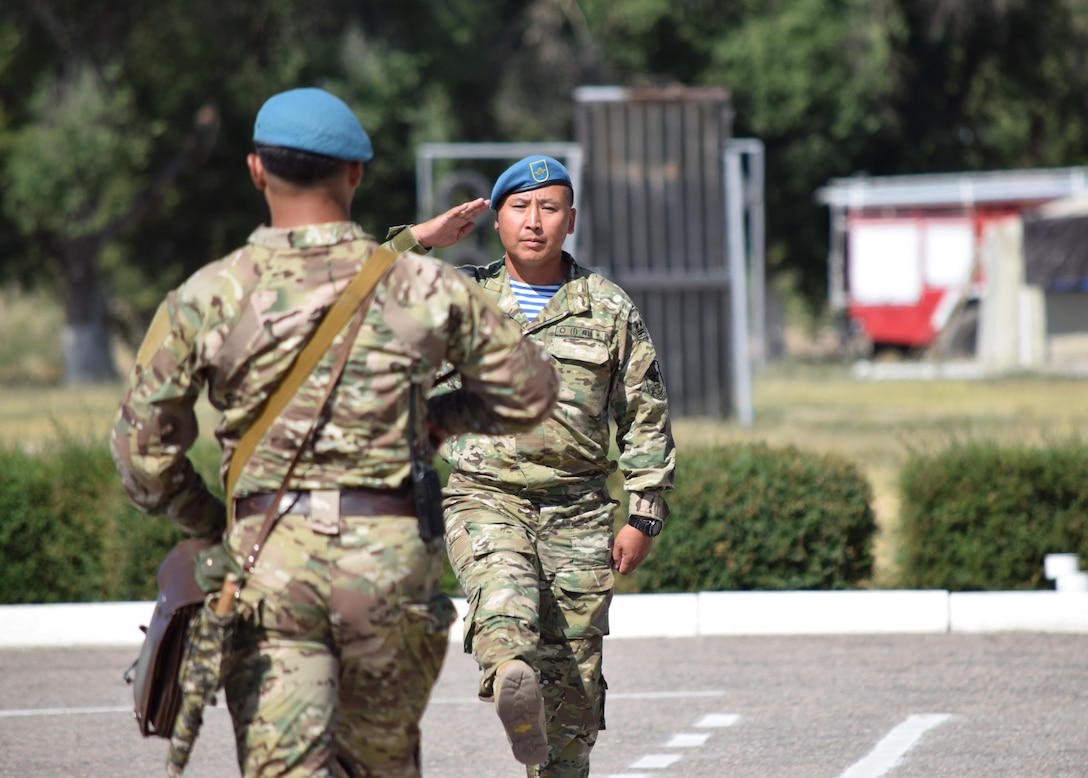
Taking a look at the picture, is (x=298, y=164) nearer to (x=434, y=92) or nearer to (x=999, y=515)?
(x=999, y=515)

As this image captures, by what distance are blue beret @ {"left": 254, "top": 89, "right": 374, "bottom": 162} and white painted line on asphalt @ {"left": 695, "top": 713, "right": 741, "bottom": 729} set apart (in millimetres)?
4031

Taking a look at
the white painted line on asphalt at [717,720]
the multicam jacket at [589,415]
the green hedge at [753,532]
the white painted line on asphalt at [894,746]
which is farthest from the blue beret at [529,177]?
the green hedge at [753,532]

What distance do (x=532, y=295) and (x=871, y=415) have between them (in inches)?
687

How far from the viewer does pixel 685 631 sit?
889 centimetres

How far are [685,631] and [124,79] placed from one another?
93.6 ft

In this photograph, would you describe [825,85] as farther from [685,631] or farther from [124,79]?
[685,631]

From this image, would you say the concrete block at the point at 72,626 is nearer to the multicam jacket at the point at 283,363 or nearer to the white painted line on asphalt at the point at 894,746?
the white painted line on asphalt at the point at 894,746

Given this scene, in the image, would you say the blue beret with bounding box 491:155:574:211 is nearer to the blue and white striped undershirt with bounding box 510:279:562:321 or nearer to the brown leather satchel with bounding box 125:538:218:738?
the blue and white striped undershirt with bounding box 510:279:562:321

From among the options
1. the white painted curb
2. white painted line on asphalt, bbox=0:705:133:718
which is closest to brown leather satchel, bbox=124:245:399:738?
white painted line on asphalt, bbox=0:705:133:718

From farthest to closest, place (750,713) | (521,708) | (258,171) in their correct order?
(750,713)
(521,708)
(258,171)

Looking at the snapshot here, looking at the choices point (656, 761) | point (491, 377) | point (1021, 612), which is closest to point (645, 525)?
point (491, 377)

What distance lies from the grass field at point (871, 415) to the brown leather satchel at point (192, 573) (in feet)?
22.6

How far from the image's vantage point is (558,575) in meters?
4.75

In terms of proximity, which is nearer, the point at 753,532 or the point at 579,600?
the point at 579,600
